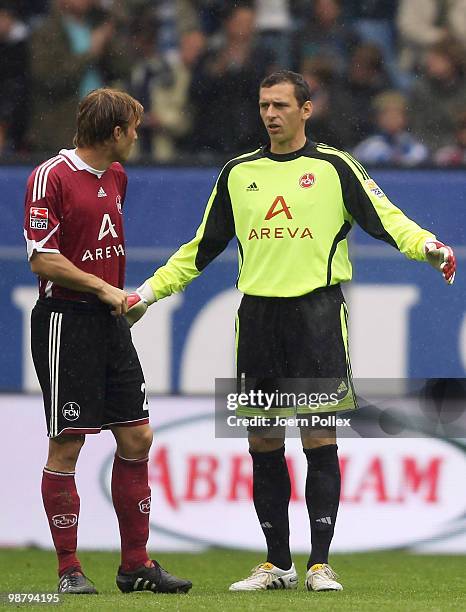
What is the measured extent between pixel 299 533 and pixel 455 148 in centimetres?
254

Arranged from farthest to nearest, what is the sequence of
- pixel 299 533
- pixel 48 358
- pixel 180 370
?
pixel 180 370, pixel 299 533, pixel 48 358

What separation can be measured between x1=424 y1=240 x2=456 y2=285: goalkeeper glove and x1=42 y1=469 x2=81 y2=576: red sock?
1608mm

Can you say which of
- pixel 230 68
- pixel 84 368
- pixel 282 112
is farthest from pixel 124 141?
pixel 230 68

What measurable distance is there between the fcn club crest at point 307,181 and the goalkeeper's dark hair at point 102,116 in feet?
2.39

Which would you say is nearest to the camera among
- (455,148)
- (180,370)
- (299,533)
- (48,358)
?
(48,358)

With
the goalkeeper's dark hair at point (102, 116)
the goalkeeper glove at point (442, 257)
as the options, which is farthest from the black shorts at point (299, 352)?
the goalkeeper's dark hair at point (102, 116)

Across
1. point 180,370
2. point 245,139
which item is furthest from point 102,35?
point 180,370

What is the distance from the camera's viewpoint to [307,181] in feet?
18.3

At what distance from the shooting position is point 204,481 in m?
7.43

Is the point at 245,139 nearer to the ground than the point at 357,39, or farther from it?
nearer to the ground

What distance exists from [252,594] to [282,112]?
1.88 m

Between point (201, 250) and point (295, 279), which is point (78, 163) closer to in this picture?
point (201, 250)

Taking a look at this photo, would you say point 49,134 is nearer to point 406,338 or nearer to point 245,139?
point 245,139

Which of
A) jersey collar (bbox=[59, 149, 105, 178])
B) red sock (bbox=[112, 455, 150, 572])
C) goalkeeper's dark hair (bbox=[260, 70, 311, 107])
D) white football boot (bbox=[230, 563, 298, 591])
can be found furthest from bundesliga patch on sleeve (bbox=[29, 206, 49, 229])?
white football boot (bbox=[230, 563, 298, 591])
